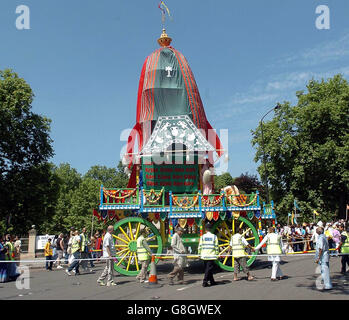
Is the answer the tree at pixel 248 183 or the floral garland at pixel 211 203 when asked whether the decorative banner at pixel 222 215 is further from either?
the tree at pixel 248 183

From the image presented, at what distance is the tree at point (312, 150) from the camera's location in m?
28.9

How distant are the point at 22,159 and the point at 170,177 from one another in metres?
17.3

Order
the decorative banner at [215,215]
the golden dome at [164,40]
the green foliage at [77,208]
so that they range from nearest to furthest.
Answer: the decorative banner at [215,215] → the golden dome at [164,40] → the green foliage at [77,208]

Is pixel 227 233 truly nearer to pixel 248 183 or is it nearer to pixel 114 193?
pixel 114 193

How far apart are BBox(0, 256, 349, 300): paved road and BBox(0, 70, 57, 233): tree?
15.6 metres

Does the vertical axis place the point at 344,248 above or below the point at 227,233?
below

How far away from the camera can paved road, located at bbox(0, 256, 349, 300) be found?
8.33 meters

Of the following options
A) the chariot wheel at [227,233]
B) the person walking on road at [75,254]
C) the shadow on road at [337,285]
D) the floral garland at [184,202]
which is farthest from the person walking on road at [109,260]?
the shadow on road at [337,285]

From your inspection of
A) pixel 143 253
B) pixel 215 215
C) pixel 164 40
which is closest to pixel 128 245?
pixel 143 253

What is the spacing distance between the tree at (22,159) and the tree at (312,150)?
1842cm

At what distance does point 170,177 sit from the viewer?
47.6 feet
